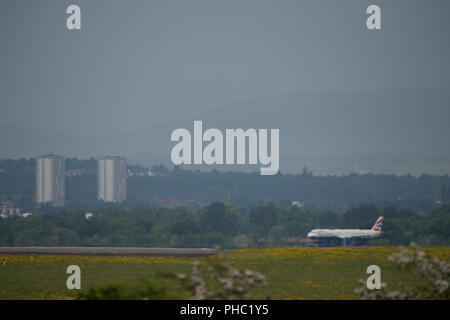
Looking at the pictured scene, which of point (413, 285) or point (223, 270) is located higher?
point (223, 270)


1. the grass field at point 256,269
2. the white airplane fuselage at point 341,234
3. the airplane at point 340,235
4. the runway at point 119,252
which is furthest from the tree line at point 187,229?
the grass field at point 256,269

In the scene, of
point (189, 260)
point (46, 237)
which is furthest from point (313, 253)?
point (46, 237)

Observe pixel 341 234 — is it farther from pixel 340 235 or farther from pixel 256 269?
pixel 256 269

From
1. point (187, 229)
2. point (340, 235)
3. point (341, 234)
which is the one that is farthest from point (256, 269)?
point (187, 229)

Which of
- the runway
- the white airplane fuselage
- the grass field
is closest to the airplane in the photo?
the white airplane fuselage

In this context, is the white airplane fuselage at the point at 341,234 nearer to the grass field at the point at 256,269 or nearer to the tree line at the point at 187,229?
the tree line at the point at 187,229

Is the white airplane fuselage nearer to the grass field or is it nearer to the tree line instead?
the tree line
